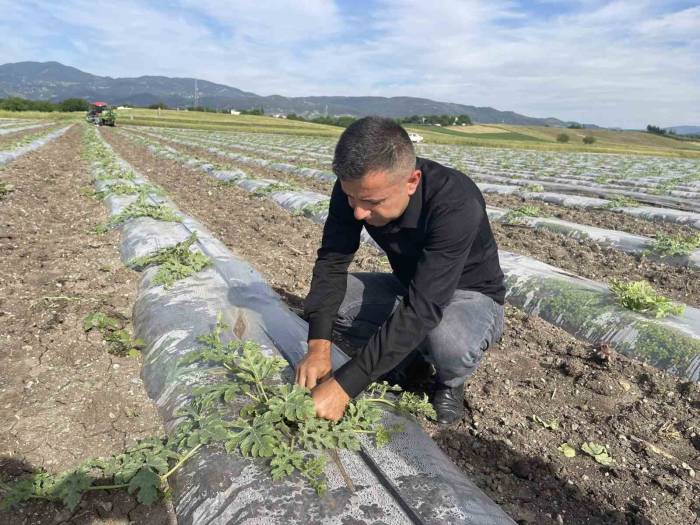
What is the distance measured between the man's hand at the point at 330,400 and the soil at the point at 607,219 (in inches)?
267

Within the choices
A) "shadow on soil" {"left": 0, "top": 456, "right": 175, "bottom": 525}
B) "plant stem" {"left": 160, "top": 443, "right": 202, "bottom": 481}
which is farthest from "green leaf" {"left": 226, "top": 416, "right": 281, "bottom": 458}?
"shadow on soil" {"left": 0, "top": 456, "right": 175, "bottom": 525}

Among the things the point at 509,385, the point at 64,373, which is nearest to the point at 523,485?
the point at 509,385

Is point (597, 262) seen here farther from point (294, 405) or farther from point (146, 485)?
point (146, 485)

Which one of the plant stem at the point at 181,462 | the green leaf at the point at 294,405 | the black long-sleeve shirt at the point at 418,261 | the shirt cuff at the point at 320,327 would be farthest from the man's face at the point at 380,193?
the plant stem at the point at 181,462

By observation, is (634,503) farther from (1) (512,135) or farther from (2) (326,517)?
(1) (512,135)

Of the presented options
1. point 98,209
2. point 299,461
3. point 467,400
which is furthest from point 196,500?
point 98,209

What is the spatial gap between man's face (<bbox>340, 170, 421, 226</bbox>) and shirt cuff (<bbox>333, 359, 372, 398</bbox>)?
70 centimetres

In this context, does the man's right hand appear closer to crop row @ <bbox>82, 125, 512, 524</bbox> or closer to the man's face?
crop row @ <bbox>82, 125, 512, 524</bbox>

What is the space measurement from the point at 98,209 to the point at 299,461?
6893mm

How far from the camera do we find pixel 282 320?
3184mm

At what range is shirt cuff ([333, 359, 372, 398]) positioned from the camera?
2.10m

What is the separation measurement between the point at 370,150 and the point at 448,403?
1608 millimetres

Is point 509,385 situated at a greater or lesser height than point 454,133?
lesser

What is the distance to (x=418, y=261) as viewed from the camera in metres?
2.45
